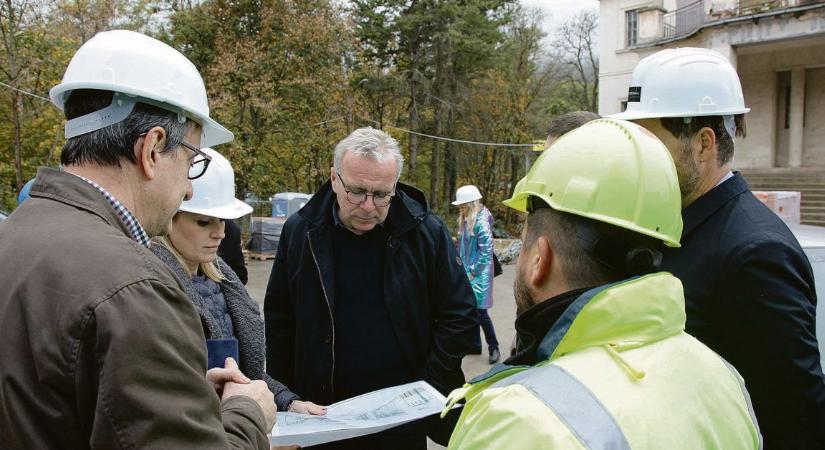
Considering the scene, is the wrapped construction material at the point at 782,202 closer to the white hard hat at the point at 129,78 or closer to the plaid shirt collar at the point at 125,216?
the white hard hat at the point at 129,78

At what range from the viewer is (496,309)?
33.8 feet

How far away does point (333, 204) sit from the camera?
301cm

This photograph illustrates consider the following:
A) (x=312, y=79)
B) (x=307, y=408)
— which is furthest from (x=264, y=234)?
(x=307, y=408)

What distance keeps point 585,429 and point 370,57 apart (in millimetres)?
24738

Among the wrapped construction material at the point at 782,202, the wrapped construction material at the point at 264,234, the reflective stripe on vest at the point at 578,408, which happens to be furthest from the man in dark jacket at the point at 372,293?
the wrapped construction material at the point at 264,234

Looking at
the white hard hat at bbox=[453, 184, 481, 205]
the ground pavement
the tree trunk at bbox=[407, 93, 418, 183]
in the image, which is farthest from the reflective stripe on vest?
the tree trunk at bbox=[407, 93, 418, 183]

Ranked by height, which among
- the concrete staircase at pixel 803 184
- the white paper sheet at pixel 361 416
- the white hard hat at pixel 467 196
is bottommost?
the concrete staircase at pixel 803 184

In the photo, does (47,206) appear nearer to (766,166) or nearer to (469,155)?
(766,166)

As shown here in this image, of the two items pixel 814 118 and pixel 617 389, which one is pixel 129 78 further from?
pixel 814 118

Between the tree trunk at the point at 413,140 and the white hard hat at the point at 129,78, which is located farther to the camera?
the tree trunk at the point at 413,140

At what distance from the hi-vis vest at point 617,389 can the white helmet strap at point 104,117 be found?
99 centimetres

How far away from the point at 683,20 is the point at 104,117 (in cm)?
A: 2233

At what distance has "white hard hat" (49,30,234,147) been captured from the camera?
4.90ft

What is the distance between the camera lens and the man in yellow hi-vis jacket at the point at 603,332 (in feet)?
3.32
